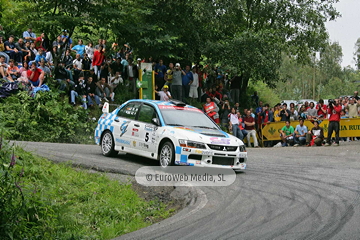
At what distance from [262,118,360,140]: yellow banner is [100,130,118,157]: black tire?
11.8m

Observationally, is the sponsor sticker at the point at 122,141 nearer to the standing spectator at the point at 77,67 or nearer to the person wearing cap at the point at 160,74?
the standing spectator at the point at 77,67

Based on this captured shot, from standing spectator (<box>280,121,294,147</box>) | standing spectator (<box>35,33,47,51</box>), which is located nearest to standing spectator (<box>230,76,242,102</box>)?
standing spectator (<box>280,121,294,147</box>)

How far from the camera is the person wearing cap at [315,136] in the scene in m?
22.1

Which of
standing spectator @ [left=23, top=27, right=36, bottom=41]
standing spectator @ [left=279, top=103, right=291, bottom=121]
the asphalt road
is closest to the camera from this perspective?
the asphalt road

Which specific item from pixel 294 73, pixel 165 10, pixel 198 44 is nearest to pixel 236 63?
pixel 198 44

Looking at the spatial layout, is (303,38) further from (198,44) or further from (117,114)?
(117,114)

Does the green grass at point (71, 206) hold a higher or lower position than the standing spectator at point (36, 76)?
lower

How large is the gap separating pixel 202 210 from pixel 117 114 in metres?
6.72

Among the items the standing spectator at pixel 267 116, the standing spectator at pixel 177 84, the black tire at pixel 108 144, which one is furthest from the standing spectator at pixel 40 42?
the standing spectator at pixel 267 116

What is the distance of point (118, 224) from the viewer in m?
8.09

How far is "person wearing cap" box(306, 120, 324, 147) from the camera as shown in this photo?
2206cm

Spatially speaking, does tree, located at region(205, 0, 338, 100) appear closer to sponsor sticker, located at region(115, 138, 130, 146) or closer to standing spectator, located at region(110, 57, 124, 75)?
standing spectator, located at region(110, 57, 124, 75)

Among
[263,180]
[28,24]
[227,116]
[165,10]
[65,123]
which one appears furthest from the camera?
[165,10]

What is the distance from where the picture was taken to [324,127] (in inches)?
923
